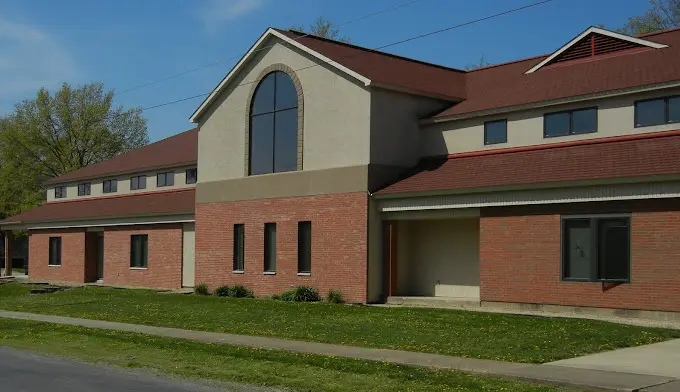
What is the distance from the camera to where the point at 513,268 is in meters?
24.6

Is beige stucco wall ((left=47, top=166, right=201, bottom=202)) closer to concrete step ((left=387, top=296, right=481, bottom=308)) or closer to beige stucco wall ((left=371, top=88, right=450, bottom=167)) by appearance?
beige stucco wall ((left=371, top=88, right=450, bottom=167))

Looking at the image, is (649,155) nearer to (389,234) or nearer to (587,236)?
(587,236)

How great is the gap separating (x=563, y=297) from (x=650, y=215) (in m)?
3.38

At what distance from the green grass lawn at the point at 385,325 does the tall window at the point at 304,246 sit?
80.1 inches

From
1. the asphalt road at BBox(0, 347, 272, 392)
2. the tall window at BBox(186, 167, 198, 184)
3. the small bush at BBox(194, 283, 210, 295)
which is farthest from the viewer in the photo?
the tall window at BBox(186, 167, 198, 184)

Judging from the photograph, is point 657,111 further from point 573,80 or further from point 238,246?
point 238,246

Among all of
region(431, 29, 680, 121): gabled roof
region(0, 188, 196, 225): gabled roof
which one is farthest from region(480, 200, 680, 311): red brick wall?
region(0, 188, 196, 225): gabled roof

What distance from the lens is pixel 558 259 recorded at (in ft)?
76.7

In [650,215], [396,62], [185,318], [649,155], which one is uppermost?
[396,62]

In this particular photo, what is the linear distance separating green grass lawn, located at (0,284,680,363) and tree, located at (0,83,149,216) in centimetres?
4103

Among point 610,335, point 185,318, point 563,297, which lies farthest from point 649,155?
point 185,318

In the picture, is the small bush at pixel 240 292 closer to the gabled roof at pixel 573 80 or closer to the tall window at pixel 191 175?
the tall window at pixel 191 175

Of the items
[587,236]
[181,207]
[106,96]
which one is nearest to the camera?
[587,236]

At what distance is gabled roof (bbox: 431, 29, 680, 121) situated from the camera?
25.1 m
